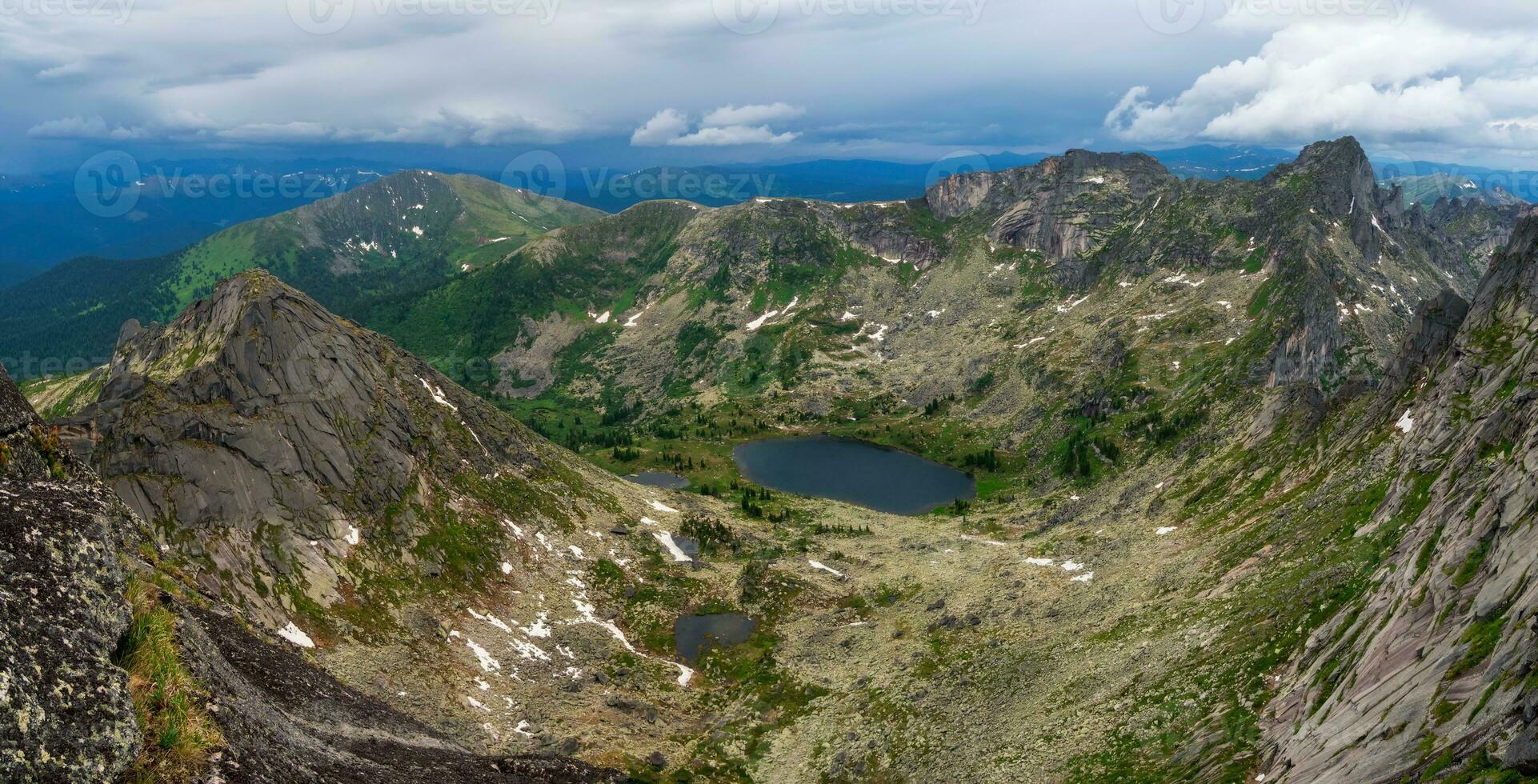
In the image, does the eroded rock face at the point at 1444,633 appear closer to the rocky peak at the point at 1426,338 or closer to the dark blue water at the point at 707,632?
the rocky peak at the point at 1426,338

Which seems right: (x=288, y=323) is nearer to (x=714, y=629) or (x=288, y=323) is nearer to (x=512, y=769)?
(x=714, y=629)

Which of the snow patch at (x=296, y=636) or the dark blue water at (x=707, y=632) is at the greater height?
the snow patch at (x=296, y=636)

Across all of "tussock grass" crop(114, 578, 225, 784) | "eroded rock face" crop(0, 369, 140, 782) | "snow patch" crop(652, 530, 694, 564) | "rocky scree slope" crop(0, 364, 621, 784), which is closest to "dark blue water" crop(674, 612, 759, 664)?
"snow patch" crop(652, 530, 694, 564)

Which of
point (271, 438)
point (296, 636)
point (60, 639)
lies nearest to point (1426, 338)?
point (60, 639)

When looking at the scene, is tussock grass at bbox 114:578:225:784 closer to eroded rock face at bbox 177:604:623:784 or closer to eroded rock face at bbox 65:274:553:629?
eroded rock face at bbox 177:604:623:784

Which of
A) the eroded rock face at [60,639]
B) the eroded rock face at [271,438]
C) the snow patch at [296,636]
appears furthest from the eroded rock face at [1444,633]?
the eroded rock face at [271,438]
